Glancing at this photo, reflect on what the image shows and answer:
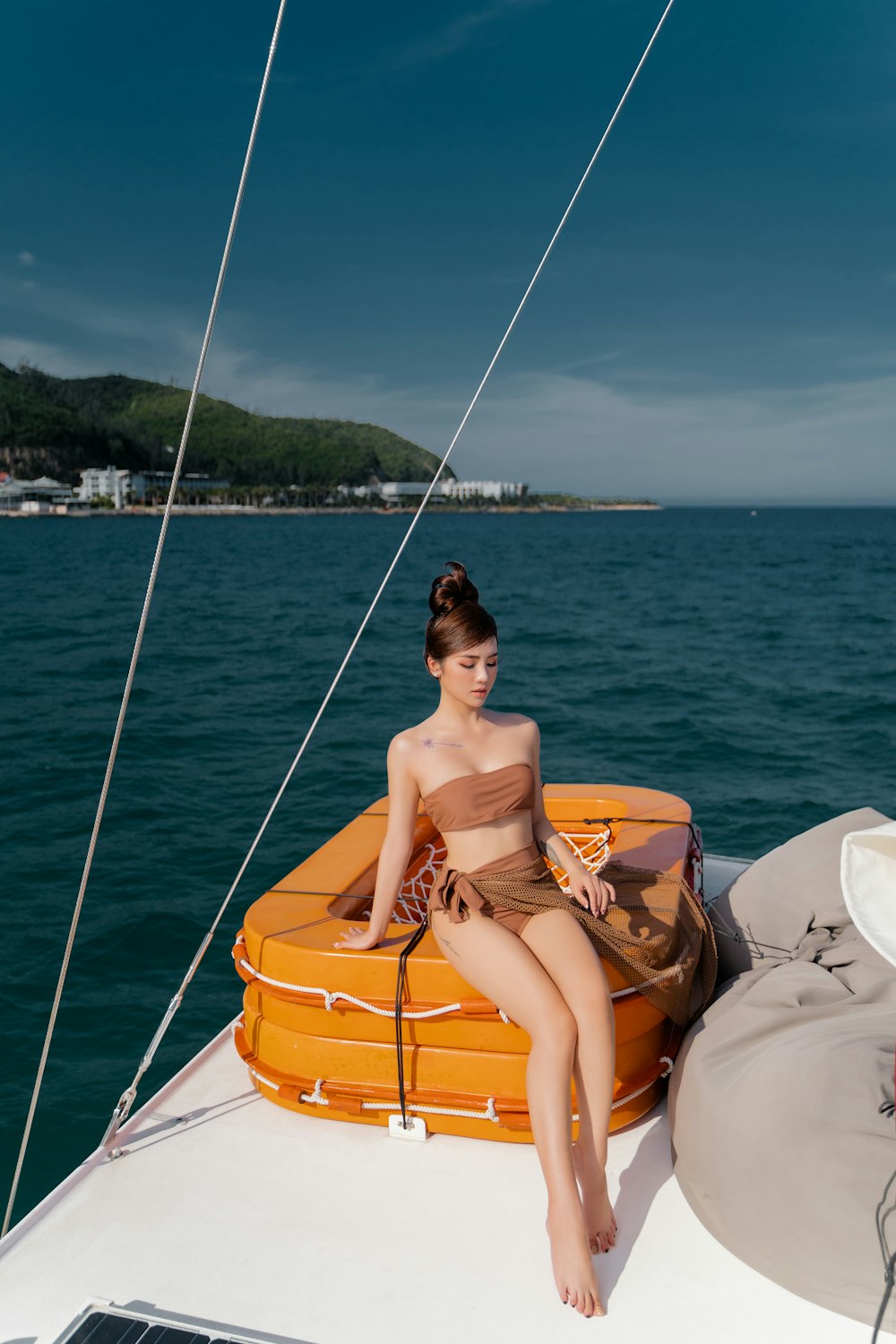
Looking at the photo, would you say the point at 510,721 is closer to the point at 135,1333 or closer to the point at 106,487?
the point at 135,1333

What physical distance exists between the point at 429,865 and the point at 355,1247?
169 cm

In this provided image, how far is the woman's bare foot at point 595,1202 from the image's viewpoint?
2346 millimetres

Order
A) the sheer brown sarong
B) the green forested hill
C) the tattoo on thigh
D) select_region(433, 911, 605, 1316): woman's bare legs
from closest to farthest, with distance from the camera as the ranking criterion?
select_region(433, 911, 605, 1316): woman's bare legs < the sheer brown sarong < the tattoo on thigh < the green forested hill

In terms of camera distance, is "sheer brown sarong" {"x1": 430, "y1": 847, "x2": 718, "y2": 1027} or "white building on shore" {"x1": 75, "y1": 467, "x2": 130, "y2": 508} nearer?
"sheer brown sarong" {"x1": 430, "y1": 847, "x2": 718, "y2": 1027}

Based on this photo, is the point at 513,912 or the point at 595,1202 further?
the point at 513,912

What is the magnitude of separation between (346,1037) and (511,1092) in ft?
1.64

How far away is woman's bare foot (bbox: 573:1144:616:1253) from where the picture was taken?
2.35m

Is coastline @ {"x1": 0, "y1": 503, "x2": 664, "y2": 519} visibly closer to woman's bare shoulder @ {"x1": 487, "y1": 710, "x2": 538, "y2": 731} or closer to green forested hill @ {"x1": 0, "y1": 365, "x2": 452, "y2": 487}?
green forested hill @ {"x1": 0, "y1": 365, "x2": 452, "y2": 487}

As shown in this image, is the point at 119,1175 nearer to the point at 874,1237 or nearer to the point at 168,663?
the point at 874,1237

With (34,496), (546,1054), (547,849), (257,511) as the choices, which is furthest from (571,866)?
(257,511)

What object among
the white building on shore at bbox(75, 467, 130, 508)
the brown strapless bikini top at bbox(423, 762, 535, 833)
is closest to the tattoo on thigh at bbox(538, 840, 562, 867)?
the brown strapless bikini top at bbox(423, 762, 535, 833)

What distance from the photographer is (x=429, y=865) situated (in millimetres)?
3965

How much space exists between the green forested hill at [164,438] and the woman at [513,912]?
11621 cm

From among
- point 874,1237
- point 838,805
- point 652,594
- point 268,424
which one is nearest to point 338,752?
point 838,805
